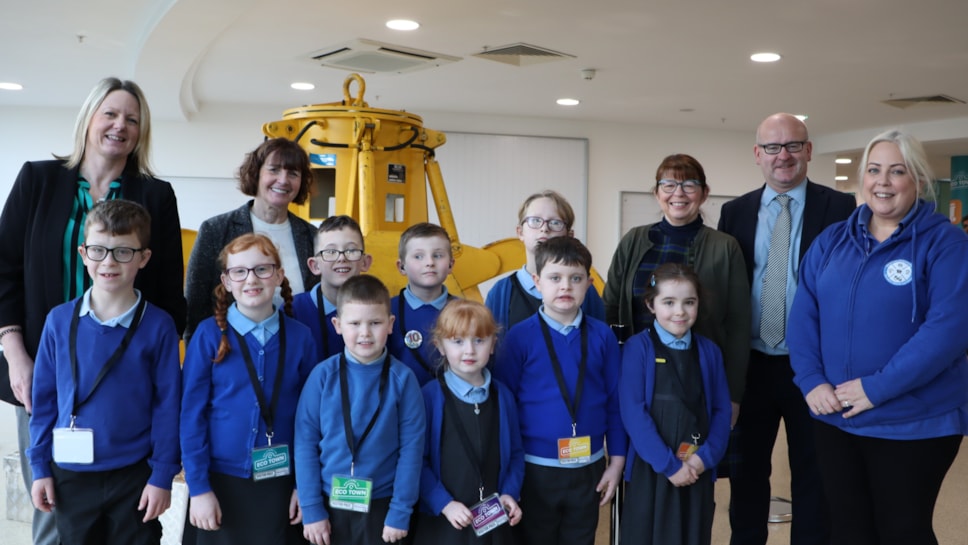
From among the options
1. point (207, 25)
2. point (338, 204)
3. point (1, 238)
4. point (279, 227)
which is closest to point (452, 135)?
point (207, 25)

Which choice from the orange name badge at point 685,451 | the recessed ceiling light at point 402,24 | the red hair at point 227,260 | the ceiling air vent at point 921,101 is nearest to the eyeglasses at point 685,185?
the orange name badge at point 685,451

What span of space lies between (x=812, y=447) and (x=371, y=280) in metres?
1.60

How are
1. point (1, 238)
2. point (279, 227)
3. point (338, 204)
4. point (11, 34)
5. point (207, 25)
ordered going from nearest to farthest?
point (1, 238) < point (279, 227) < point (338, 204) < point (207, 25) < point (11, 34)

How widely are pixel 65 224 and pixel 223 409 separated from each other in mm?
667

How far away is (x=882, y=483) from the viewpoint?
2.18m

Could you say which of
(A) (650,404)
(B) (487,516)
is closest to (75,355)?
(B) (487,516)

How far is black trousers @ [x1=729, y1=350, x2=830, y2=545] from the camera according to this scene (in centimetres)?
275

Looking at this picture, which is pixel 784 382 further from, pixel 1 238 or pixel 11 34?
pixel 11 34

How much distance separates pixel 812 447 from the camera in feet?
9.00

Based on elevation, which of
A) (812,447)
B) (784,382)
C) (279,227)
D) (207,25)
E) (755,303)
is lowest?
(812,447)

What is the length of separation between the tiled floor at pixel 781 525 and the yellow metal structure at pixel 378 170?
4.44 ft

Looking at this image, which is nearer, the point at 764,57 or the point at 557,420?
the point at 557,420

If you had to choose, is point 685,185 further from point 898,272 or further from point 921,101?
point 921,101

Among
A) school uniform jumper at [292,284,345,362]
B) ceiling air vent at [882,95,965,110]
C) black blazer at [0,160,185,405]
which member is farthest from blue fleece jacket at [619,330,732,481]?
ceiling air vent at [882,95,965,110]
